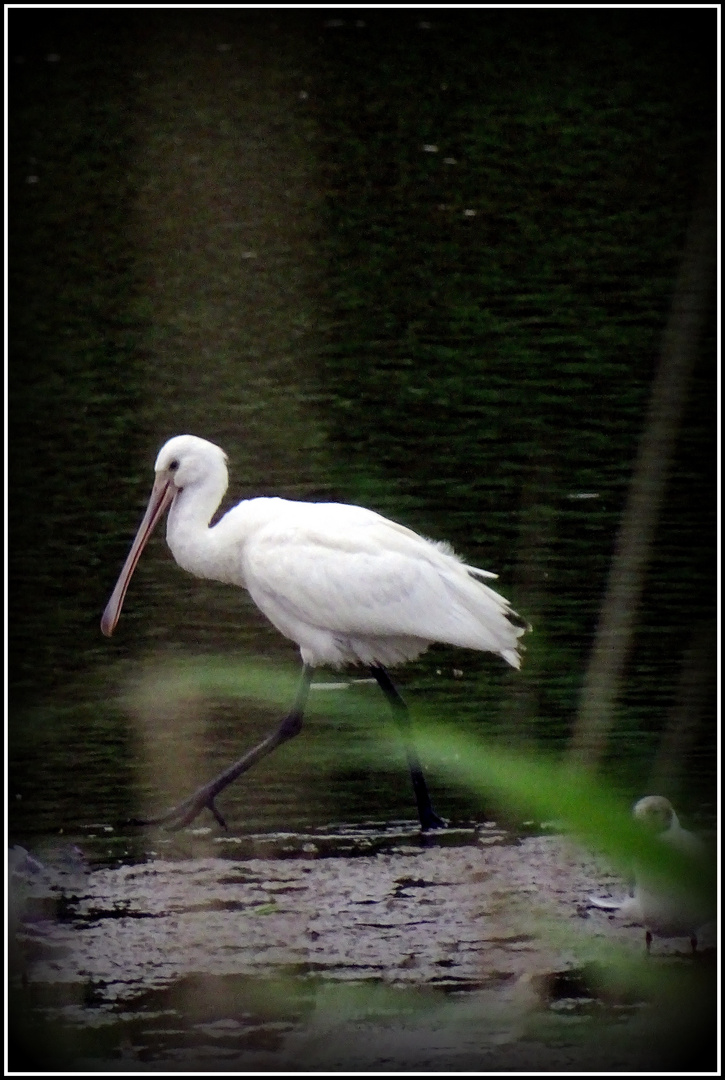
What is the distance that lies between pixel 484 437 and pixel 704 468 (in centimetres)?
200

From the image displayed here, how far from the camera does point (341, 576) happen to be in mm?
6145

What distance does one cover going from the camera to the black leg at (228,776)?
6105 mm

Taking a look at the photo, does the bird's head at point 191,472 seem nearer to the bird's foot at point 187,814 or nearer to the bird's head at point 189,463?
the bird's head at point 189,463

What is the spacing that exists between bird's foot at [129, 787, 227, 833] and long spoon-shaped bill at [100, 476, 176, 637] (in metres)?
1.03

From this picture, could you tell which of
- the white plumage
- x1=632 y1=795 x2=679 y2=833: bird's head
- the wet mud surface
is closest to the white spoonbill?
the white plumage

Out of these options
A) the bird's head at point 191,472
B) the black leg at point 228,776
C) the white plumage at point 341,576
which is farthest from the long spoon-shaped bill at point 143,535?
the black leg at point 228,776

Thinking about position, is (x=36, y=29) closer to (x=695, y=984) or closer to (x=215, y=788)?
(x=215, y=788)

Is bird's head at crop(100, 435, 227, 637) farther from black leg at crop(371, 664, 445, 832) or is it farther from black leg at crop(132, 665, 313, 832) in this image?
black leg at crop(371, 664, 445, 832)

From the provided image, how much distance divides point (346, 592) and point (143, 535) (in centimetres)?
104

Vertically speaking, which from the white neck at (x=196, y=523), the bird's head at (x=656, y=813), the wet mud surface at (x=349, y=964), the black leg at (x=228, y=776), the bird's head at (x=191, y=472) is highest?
the bird's head at (x=191, y=472)

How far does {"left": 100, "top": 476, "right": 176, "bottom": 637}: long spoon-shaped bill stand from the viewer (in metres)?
6.68

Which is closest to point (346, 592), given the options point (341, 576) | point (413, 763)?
point (341, 576)

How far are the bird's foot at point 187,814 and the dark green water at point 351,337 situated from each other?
0.13m

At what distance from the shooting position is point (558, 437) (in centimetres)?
907
